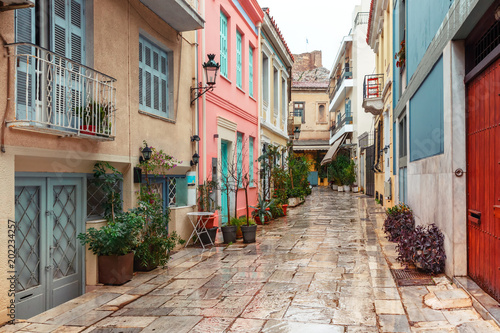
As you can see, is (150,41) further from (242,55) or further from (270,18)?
(270,18)

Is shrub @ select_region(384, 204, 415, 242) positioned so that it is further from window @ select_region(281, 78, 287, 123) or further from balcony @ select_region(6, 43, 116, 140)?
window @ select_region(281, 78, 287, 123)

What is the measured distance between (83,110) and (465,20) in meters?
4.77

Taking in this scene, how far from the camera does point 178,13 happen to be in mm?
8719

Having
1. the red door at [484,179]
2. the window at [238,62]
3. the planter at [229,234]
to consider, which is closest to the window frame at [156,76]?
the planter at [229,234]

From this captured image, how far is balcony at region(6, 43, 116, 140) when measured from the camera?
5.20 meters

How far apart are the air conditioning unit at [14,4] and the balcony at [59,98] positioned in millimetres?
386

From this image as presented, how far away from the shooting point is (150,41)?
29.0ft

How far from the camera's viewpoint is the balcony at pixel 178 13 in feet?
27.1

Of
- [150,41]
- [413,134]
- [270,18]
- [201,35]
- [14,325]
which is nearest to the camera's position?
[14,325]

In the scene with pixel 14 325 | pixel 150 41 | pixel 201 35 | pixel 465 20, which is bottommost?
pixel 14 325

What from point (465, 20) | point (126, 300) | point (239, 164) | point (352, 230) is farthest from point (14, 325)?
point (239, 164)

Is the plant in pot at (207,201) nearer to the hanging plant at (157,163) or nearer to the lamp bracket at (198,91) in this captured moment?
the hanging plant at (157,163)

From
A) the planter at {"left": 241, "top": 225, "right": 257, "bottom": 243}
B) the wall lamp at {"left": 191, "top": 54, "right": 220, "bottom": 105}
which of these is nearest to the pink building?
the wall lamp at {"left": 191, "top": 54, "right": 220, "bottom": 105}

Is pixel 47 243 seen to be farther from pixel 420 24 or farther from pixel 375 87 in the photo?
pixel 375 87
